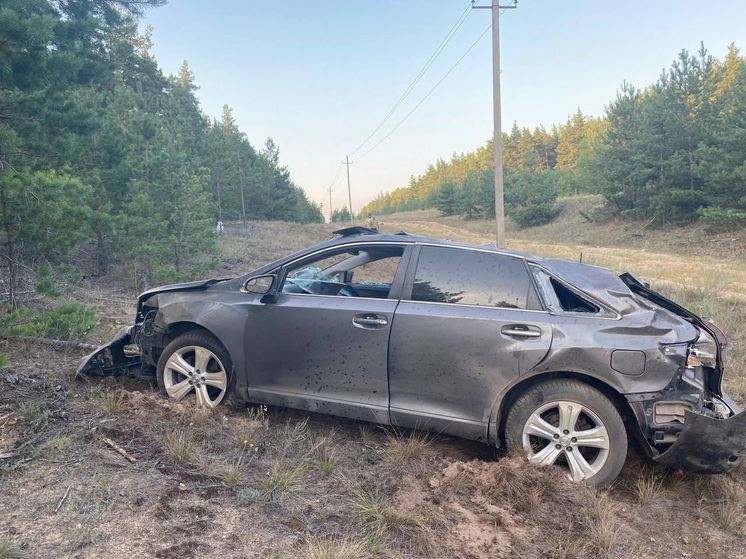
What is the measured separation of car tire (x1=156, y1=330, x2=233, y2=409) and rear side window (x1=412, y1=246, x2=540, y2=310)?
1736 millimetres

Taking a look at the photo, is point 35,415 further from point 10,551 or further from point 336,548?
point 336,548

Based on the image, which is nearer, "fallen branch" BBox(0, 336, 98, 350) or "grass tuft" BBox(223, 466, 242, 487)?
"grass tuft" BBox(223, 466, 242, 487)

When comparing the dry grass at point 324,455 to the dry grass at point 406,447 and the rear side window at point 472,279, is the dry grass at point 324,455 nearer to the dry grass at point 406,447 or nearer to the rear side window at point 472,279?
the dry grass at point 406,447

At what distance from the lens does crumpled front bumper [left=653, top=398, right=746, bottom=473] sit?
9.59 feet

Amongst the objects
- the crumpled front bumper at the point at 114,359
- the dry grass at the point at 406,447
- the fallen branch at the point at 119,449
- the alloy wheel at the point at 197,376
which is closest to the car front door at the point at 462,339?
the dry grass at the point at 406,447

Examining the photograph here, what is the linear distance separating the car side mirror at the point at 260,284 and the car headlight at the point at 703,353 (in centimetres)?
305

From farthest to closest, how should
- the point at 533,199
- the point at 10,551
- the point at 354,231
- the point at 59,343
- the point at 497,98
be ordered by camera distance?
the point at 533,199
the point at 497,98
the point at 59,343
the point at 354,231
the point at 10,551

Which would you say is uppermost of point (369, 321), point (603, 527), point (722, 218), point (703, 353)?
point (722, 218)

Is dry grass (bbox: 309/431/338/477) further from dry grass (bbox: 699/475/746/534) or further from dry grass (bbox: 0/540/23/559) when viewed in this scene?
dry grass (bbox: 699/475/746/534)

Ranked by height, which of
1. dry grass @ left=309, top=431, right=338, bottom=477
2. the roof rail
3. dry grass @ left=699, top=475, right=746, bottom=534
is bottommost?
dry grass @ left=699, top=475, right=746, bottom=534

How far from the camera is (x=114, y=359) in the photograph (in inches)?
184

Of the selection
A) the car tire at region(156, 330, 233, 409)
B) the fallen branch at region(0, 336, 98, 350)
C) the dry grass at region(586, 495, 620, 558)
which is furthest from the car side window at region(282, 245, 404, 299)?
the fallen branch at region(0, 336, 98, 350)

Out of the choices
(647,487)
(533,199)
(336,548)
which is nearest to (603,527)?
(647,487)

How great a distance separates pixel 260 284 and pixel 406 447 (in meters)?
1.75
